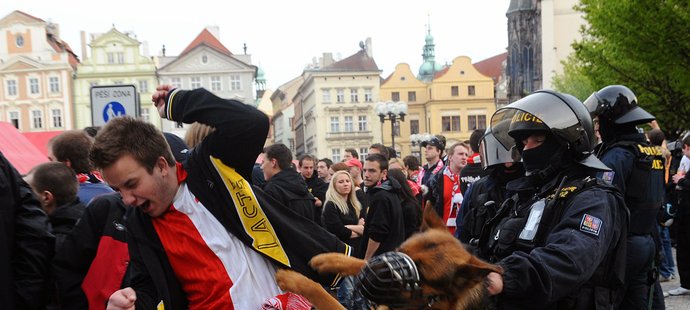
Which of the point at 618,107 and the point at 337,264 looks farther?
the point at 618,107

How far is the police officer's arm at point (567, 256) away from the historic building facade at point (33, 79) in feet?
222

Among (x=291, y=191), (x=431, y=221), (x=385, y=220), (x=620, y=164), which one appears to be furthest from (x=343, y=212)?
(x=431, y=221)

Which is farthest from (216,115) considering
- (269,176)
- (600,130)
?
(269,176)

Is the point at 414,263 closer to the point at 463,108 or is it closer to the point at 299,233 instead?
the point at 299,233

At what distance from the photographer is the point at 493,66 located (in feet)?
340

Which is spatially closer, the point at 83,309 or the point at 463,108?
the point at 83,309

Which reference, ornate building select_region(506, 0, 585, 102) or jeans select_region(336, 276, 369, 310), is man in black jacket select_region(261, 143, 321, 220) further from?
ornate building select_region(506, 0, 585, 102)

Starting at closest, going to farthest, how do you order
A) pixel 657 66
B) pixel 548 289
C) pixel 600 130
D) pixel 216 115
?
pixel 548 289 < pixel 216 115 < pixel 600 130 < pixel 657 66

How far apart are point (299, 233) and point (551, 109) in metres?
1.33

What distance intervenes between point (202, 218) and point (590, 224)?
1.63 m

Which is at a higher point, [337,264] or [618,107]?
[618,107]

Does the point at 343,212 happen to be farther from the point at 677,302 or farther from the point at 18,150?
the point at 18,150

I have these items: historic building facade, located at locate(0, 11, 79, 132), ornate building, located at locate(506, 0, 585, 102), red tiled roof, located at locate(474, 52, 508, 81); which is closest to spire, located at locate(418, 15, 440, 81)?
red tiled roof, located at locate(474, 52, 508, 81)

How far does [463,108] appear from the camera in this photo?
246 feet
